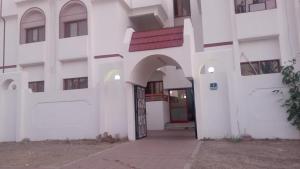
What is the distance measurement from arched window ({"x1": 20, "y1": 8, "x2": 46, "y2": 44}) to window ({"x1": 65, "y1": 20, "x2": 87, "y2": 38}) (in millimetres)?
1564

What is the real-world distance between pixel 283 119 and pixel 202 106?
3.06 meters

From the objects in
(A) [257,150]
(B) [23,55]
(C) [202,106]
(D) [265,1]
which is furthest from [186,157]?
(B) [23,55]

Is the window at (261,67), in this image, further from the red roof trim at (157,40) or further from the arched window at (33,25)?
the arched window at (33,25)

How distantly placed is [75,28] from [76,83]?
3.34m

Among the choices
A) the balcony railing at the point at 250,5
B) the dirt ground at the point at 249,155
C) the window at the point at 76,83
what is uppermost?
the balcony railing at the point at 250,5

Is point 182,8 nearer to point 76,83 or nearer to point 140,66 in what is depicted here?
point 76,83

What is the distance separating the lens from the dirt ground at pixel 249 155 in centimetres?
729

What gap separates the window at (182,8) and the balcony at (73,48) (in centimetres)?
764

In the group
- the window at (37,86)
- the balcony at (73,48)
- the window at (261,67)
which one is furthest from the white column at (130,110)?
the window at (37,86)

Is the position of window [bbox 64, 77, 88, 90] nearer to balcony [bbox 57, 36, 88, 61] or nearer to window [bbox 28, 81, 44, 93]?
balcony [bbox 57, 36, 88, 61]

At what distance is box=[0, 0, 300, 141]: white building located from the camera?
472 inches

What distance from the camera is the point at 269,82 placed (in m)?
11.6

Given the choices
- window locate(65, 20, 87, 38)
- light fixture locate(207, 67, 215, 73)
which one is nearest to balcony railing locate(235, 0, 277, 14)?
light fixture locate(207, 67, 215, 73)

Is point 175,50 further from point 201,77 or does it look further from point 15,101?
point 15,101
